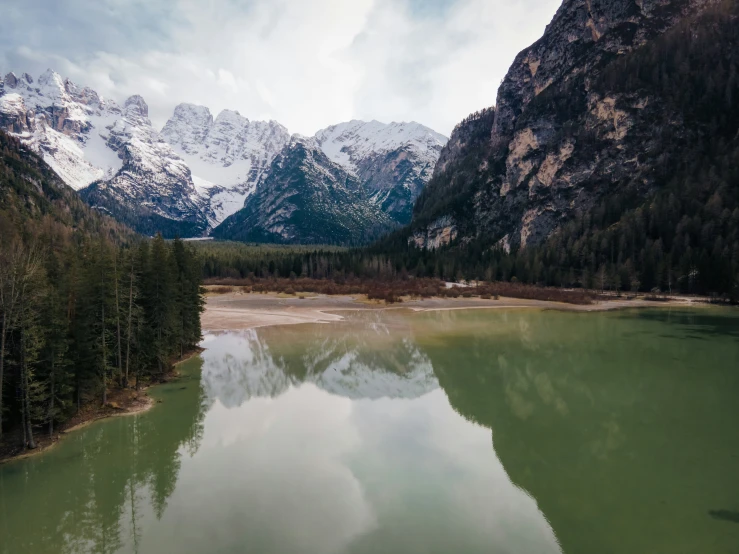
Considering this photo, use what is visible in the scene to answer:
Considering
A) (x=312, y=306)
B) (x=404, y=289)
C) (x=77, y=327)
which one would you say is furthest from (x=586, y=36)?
(x=77, y=327)

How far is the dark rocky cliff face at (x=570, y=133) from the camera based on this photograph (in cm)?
11669

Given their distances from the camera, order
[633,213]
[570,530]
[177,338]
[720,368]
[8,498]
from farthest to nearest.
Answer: [633,213], [177,338], [720,368], [8,498], [570,530]

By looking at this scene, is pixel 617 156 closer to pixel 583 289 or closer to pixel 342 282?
pixel 583 289

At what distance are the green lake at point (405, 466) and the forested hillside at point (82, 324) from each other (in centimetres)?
209

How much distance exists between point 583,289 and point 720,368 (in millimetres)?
64885

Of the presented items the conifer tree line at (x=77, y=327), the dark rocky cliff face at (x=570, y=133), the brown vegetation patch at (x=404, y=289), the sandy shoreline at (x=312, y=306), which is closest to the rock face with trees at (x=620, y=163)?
the dark rocky cliff face at (x=570, y=133)

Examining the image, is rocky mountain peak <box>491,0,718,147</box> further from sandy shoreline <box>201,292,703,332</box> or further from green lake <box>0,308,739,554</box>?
green lake <box>0,308,739,554</box>

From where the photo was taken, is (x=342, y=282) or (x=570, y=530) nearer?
(x=570, y=530)

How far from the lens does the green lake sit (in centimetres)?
1244

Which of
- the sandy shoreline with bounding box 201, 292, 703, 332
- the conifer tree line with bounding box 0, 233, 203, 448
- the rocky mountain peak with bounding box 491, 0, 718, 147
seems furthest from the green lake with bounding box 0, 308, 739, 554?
the rocky mountain peak with bounding box 491, 0, 718, 147

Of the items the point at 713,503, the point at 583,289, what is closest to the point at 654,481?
the point at 713,503

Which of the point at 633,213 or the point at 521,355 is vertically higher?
the point at 633,213

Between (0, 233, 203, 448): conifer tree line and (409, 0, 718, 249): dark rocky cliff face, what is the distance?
116621mm

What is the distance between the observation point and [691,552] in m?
11.2
